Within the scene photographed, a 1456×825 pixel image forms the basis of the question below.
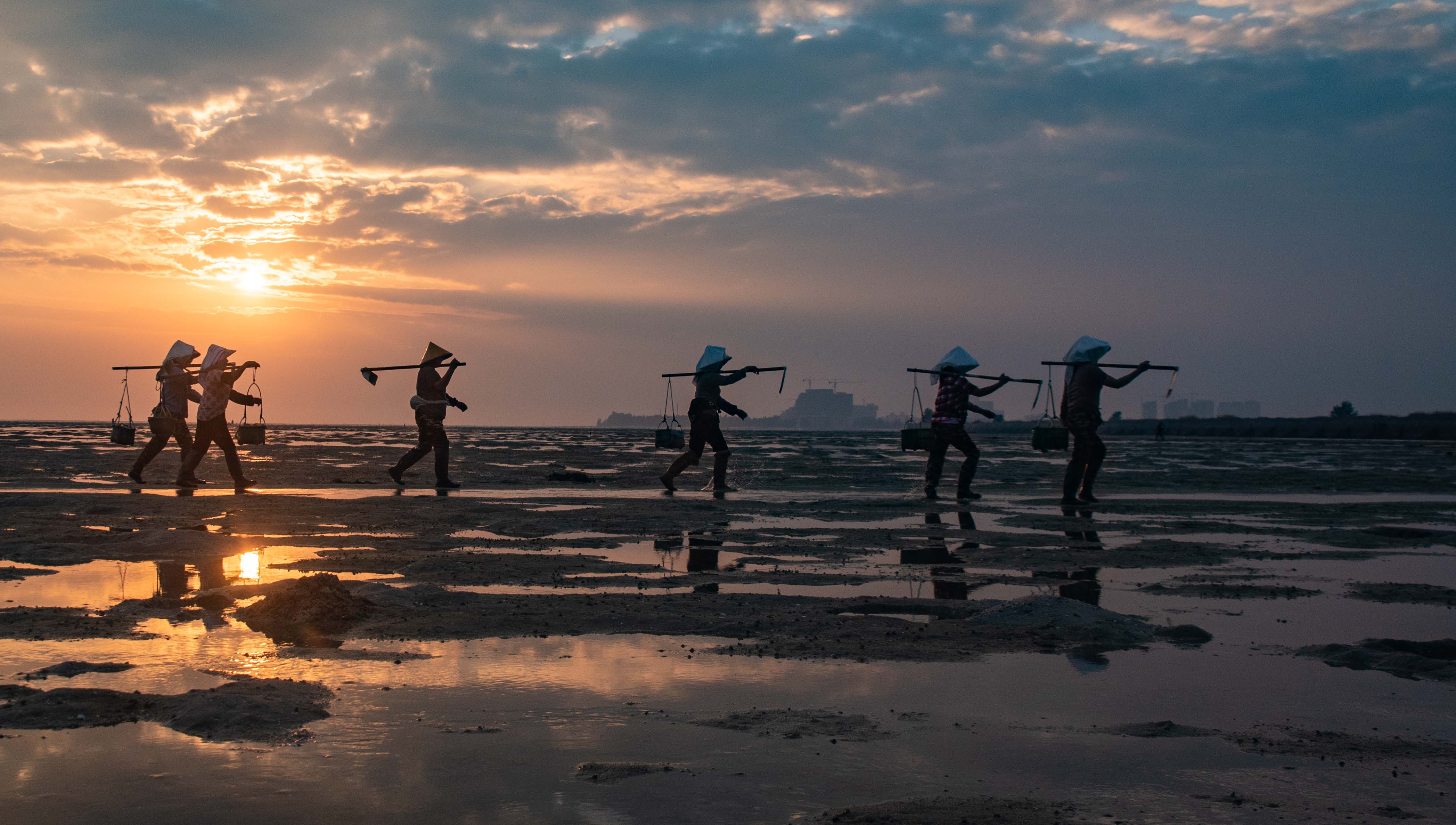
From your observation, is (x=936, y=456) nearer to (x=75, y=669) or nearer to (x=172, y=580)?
(x=172, y=580)

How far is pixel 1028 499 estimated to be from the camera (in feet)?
55.9

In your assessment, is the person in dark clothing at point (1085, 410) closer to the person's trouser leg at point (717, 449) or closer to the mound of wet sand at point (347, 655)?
the person's trouser leg at point (717, 449)

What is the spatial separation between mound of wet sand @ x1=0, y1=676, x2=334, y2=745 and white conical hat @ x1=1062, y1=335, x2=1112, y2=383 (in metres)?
14.0

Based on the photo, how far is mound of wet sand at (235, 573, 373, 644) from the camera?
5.97 m

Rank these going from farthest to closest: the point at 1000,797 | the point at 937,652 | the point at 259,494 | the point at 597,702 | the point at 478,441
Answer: the point at 478,441 → the point at 259,494 → the point at 937,652 → the point at 597,702 → the point at 1000,797

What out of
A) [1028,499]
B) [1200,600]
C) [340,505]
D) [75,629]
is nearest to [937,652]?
[1200,600]

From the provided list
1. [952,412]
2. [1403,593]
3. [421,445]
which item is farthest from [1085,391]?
[421,445]

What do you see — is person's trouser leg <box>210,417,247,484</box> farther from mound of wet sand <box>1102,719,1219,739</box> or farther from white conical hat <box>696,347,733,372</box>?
mound of wet sand <box>1102,719,1219,739</box>

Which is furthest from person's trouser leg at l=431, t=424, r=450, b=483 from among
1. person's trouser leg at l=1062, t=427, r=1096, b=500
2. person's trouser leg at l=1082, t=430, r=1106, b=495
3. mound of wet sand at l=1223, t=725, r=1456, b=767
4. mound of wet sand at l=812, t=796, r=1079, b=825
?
mound of wet sand at l=812, t=796, r=1079, b=825

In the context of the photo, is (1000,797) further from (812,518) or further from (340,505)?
(340,505)

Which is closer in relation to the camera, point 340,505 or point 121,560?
point 121,560

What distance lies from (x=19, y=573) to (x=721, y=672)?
19.7ft

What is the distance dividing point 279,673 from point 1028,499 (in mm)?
13740

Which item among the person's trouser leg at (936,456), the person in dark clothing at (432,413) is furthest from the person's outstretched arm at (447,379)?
the person's trouser leg at (936,456)
